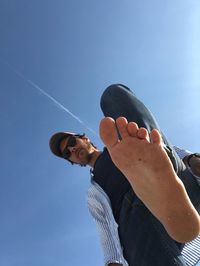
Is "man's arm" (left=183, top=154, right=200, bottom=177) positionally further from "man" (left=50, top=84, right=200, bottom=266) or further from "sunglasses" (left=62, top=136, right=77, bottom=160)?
"sunglasses" (left=62, top=136, right=77, bottom=160)

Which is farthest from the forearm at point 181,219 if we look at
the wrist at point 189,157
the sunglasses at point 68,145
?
the sunglasses at point 68,145

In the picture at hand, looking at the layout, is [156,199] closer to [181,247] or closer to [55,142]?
[181,247]

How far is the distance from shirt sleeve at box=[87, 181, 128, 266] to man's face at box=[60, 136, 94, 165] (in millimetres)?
367

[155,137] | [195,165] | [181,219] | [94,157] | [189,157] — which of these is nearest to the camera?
[181,219]

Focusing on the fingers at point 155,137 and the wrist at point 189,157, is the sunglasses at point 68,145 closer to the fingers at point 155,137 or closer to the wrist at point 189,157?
the wrist at point 189,157

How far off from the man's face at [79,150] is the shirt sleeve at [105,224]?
37 cm

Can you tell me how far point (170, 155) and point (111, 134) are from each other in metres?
0.35

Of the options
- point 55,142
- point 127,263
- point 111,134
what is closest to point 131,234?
point 127,263

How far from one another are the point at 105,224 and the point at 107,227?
0.11 ft

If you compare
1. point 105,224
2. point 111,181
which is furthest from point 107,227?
point 111,181

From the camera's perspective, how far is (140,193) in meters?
2.42

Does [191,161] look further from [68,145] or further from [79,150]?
[68,145]

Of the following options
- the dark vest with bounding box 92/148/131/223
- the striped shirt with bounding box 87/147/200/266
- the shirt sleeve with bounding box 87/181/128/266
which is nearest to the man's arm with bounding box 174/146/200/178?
the striped shirt with bounding box 87/147/200/266

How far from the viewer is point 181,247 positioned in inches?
107
